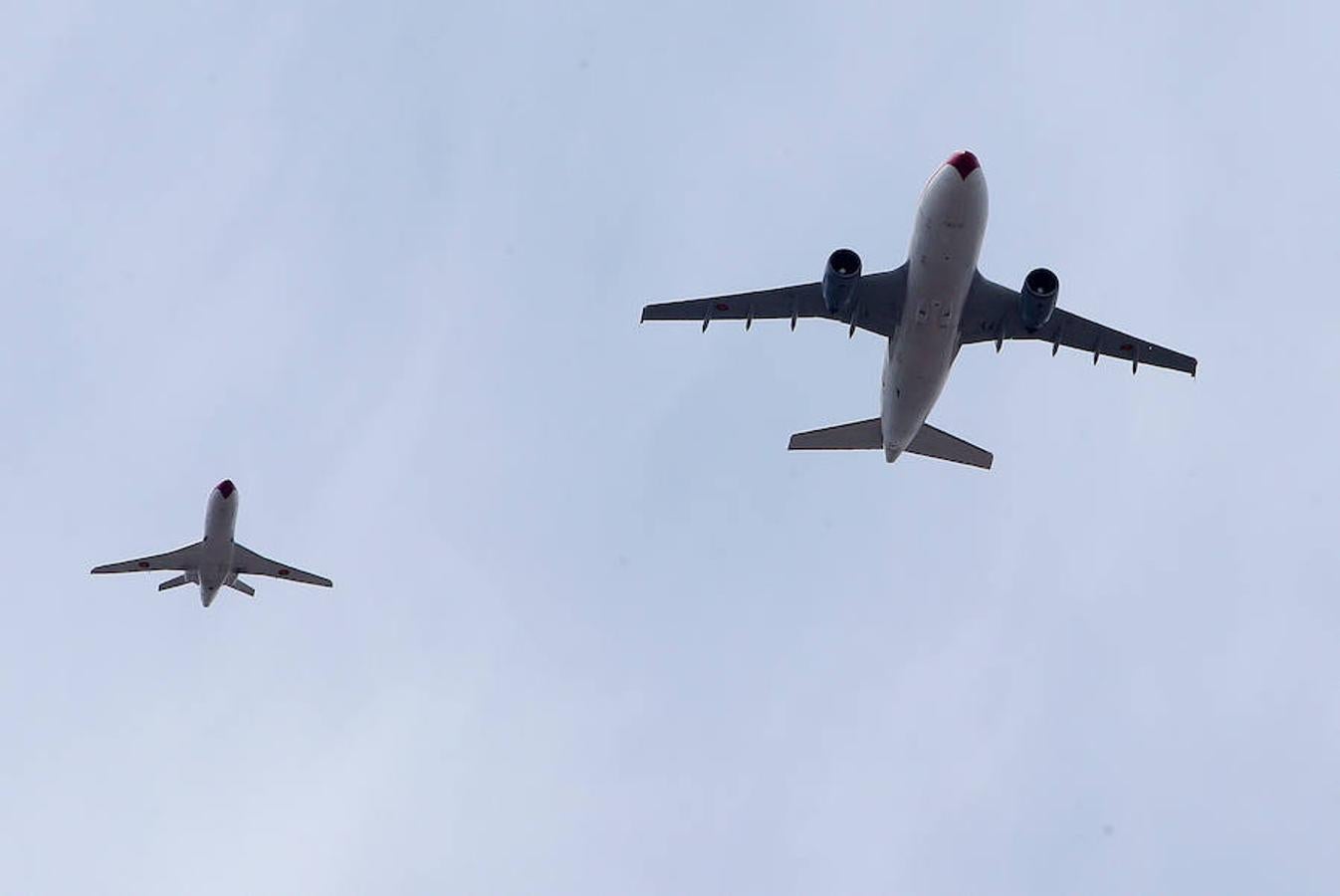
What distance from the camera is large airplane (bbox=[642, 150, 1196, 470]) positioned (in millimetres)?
37781

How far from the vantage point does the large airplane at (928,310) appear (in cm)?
3778

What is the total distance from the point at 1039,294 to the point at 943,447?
8.97 meters

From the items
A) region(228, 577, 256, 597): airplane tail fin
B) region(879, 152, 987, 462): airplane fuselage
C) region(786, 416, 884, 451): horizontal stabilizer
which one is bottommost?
region(228, 577, 256, 597): airplane tail fin

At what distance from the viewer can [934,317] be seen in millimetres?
41156

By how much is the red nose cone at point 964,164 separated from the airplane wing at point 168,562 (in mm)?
33509

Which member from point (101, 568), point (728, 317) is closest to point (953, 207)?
point (728, 317)

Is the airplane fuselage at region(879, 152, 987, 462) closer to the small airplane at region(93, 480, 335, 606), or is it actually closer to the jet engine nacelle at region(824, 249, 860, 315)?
the jet engine nacelle at region(824, 249, 860, 315)

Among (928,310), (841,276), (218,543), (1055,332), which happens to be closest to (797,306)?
(841,276)

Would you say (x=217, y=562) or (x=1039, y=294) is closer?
(x=1039, y=294)

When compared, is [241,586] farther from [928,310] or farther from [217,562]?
[928,310]

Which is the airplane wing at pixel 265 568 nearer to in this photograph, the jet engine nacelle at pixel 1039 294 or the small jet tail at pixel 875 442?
the small jet tail at pixel 875 442

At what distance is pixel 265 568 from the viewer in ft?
196

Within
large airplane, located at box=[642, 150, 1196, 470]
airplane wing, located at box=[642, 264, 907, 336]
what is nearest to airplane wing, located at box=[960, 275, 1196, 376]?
large airplane, located at box=[642, 150, 1196, 470]

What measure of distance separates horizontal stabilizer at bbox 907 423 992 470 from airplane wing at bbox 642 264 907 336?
19.6ft
